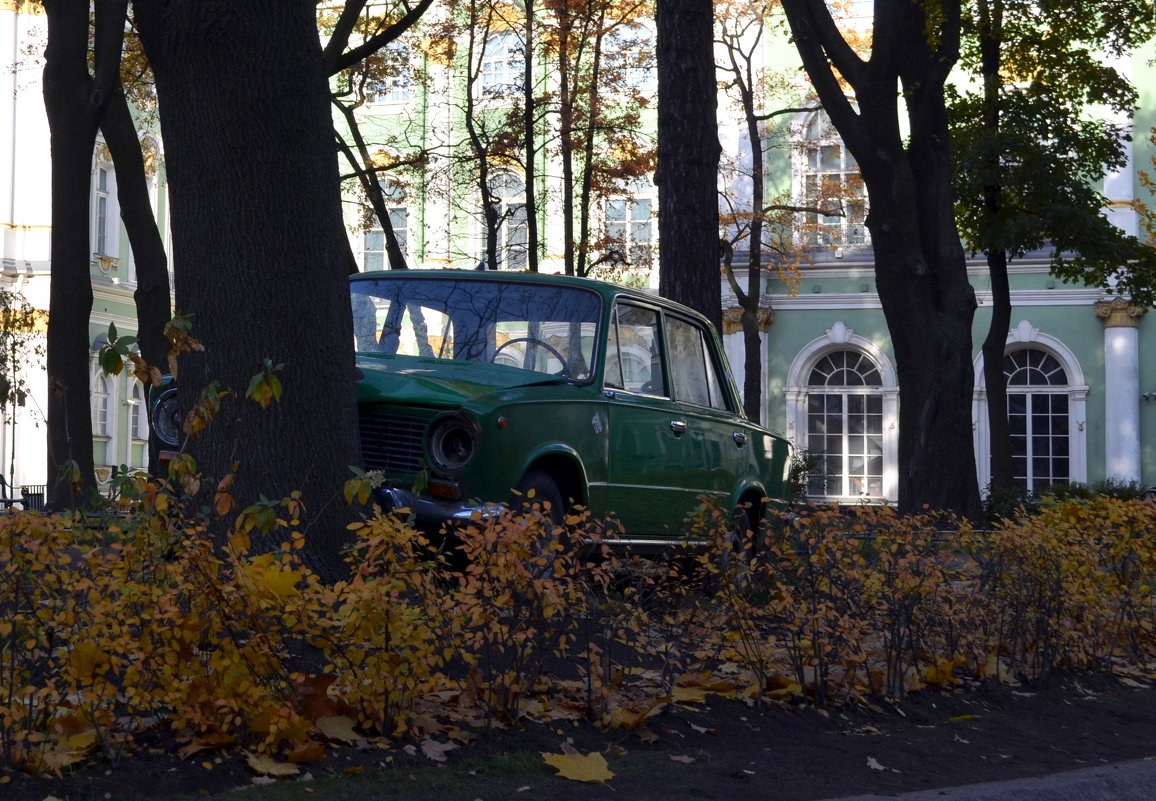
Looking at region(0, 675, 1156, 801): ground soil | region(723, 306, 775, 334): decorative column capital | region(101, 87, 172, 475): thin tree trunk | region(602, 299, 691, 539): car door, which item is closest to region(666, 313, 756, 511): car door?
region(602, 299, 691, 539): car door

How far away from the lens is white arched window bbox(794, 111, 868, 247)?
3997 centimetres

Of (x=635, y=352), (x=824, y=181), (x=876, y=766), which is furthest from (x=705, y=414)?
(x=824, y=181)

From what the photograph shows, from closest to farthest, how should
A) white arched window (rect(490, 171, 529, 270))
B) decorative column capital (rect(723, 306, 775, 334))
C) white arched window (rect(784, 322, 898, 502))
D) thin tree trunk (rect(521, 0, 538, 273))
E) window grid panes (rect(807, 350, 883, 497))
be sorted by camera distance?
thin tree trunk (rect(521, 0, 538, 273)) → white arched window (rect(490, 171, 529, 270)) → white arched window (rect(784, 322, 898, 502)) → window grid panes (rect(807, 350, 883, 497)) → decorative column capital (rect(723, 306, 775, 334))

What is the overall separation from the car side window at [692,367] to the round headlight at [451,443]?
7.49 ft

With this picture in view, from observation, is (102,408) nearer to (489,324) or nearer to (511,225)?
(511,225)

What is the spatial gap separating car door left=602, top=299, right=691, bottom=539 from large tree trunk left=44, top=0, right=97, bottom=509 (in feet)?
24.4

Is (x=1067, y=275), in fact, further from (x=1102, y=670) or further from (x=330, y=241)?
(x=330, y=241)

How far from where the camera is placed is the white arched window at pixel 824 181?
40.0 metres

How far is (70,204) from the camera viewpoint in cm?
1675

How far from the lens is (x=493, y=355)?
30.3 feet

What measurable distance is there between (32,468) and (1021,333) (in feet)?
81.0

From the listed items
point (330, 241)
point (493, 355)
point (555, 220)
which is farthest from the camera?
point (555, 220)

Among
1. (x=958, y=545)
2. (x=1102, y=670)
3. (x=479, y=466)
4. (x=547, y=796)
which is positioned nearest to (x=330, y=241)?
(x=479, y=466)

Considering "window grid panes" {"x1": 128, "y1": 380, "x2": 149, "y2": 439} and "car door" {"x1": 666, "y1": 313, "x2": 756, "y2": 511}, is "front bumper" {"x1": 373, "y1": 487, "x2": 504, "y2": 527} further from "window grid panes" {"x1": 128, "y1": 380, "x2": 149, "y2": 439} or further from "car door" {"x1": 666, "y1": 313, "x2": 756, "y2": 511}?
"window grid panes" {"x1": 128, "y1": 380, "x2": 149, "y2": 439}
